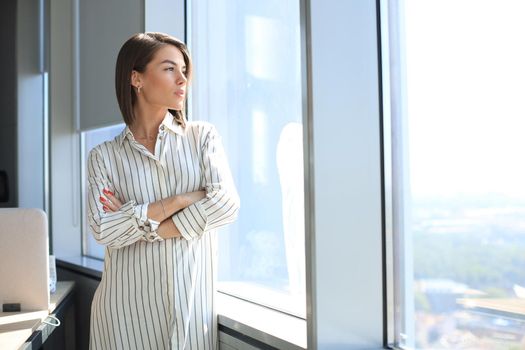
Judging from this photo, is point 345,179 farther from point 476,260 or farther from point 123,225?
point 123,225

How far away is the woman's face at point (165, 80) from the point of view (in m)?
2.32

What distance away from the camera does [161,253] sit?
89.0 inches

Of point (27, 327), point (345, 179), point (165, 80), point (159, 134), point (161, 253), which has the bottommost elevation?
point (27, 327)

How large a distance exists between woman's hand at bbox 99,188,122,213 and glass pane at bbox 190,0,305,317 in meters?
0.60

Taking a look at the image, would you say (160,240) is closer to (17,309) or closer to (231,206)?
(231,206)

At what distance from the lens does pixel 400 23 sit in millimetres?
1973

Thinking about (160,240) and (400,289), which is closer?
(400,289)

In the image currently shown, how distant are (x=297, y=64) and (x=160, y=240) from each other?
78 cm

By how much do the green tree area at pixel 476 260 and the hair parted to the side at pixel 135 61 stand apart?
1.00 m

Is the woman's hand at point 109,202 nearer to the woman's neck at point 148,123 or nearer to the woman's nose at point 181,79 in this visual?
the woman's neck at point 148,123

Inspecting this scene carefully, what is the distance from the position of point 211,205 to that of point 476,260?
34.3 inches

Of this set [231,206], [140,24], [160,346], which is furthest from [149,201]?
[140,24]

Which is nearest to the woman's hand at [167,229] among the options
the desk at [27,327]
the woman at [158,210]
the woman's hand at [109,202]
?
the woman at [158,210]

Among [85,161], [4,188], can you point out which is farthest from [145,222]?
[4,188]
